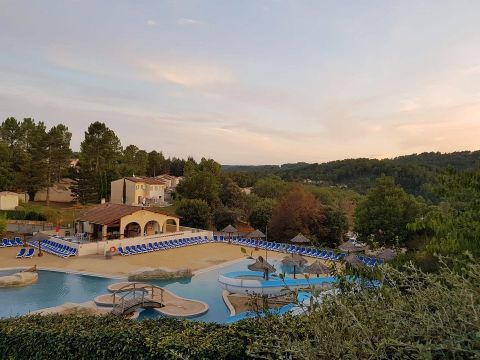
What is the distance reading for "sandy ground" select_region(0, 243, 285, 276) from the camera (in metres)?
21.4

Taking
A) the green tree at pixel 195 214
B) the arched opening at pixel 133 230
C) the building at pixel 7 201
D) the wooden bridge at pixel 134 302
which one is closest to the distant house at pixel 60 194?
the building at pixel 7 201

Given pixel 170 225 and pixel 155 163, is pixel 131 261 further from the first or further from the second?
pixel 155 163

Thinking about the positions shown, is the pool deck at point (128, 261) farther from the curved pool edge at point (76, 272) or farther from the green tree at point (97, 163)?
the green tree at point (97, 163)

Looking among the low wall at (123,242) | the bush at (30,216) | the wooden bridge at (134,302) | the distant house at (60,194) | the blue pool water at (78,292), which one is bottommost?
the blue pool water at (78,292)

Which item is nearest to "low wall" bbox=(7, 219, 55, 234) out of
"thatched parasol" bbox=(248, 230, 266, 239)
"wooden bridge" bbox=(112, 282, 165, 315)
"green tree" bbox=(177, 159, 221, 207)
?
"green tree" bbox=(177, 159, 221, 207)


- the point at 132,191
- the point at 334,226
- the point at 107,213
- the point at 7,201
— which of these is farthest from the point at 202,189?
the point at 7,201

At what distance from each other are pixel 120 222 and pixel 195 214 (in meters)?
9.17

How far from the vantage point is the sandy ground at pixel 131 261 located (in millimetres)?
21391

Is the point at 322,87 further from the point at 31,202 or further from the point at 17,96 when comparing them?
the point at 31,202

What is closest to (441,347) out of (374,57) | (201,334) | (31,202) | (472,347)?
(472,347)

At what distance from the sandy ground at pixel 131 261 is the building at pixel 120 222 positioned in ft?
13.1

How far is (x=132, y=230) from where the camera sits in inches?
1205

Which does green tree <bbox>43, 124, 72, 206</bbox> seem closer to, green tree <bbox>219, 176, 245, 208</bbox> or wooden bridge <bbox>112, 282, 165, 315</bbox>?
green tree <bbox>219, 176, 245, 208</bbox>

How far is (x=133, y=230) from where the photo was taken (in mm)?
30609
